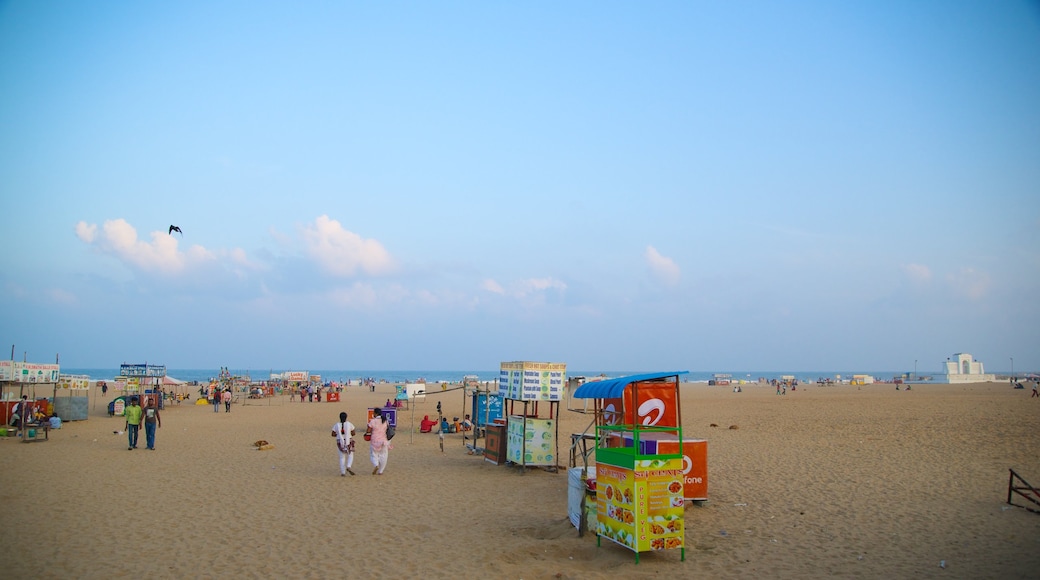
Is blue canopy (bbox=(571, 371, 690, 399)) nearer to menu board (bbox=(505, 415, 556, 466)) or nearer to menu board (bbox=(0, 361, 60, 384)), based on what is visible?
menu board (bbox=(505, 415, 556, 466))

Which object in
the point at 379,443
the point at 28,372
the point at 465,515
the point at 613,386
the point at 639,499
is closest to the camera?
the point at 639,499

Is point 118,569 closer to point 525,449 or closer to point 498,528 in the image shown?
point 498,528

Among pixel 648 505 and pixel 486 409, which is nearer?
pixel 648 505

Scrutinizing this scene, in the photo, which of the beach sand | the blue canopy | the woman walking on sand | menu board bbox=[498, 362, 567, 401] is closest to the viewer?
the beach sand

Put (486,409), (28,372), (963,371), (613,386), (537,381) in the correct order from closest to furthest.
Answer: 1. (613,386)
2. (537,381)
3. (486,409)
4. (28,372)
5. (963,371)

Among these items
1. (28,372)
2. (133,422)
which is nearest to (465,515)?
(133,422)

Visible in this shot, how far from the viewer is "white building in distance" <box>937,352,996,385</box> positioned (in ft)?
257

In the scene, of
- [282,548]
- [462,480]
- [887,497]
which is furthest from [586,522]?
[887,497]

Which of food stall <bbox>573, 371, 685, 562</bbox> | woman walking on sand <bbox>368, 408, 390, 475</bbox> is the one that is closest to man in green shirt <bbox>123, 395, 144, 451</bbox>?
woman walking on sand <bbox>368, 408, 390, 475</bbox>

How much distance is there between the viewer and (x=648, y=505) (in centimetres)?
770

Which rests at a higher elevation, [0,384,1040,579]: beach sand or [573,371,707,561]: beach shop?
[573,371,707,561]: beach shop

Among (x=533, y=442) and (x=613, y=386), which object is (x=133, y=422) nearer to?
(x=533, y=442)

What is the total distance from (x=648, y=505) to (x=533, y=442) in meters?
6.88

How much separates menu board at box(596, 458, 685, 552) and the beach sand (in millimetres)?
309
